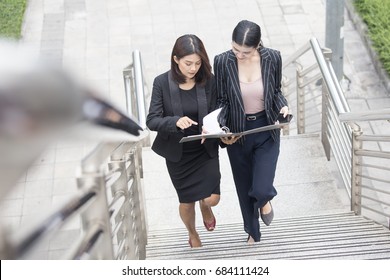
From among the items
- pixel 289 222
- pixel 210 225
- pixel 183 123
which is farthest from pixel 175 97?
pixel 289 222

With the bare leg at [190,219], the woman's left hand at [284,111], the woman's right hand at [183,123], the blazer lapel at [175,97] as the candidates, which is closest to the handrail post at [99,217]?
the woman's right hand at [183,123]

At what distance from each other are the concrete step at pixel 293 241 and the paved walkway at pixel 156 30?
372 cm

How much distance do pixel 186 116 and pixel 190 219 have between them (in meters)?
0.88

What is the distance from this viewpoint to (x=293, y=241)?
4.48 metres

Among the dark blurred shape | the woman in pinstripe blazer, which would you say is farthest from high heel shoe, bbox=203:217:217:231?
the dark blurred shape

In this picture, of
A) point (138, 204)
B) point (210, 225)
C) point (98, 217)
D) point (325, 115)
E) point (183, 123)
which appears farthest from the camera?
point (325, 115)

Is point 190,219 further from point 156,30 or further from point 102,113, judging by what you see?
point 156,30

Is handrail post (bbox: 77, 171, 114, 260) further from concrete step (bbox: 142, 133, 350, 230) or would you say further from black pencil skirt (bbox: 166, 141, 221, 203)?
concrete step (bbox: 142, 133, 350, 230)

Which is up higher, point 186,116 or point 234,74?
point 234,74

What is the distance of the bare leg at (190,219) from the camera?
450 centimetres

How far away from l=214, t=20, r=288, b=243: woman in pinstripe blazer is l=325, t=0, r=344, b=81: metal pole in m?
4.15

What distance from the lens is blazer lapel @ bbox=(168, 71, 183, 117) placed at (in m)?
3.99
